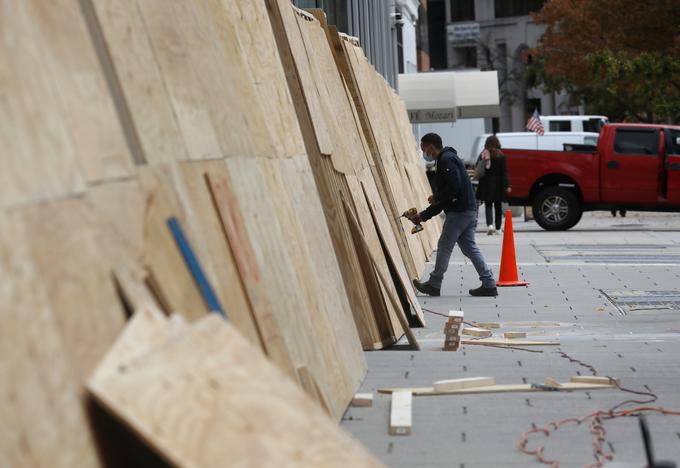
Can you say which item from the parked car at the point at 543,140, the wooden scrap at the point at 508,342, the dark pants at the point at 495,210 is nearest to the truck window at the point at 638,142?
the dark pants at the point at 495,210

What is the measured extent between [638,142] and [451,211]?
13.3m

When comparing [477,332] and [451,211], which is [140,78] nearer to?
[477,332]

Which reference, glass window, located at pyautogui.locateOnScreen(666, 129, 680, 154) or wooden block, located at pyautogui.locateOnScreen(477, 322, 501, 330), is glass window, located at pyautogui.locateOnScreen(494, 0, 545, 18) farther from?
wooden block, located at pyautogui.locateOnScreen(477, 322, 501, 330)

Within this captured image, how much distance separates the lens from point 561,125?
2089 inches

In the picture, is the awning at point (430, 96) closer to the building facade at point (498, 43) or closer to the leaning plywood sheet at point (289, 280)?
the leaning plywood sheet at point (289, 280)

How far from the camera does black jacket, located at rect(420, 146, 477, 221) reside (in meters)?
15.0

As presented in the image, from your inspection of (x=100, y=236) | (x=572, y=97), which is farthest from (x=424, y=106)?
(x=572, y=97)

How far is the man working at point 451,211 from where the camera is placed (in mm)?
15016

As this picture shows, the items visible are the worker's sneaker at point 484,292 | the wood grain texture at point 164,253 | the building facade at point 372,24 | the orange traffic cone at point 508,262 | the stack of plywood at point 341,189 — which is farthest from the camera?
the building facade at point 372,24

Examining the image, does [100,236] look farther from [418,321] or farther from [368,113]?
[368,113]

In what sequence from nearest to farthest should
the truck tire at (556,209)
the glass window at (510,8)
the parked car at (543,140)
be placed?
1. the truck tire at (556,209)
2. the parked car at (543,140)
3. the glass window at (510,8)

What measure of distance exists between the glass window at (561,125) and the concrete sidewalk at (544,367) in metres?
33.6

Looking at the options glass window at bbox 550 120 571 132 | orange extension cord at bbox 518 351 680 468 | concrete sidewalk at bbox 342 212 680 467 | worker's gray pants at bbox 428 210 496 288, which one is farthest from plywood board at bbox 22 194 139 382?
glass window at bbox 550 120 571 132

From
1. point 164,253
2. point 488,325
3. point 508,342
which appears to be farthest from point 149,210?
point 488,325
